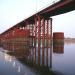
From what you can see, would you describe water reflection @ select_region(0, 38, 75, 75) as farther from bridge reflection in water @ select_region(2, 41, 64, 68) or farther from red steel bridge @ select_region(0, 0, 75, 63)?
red steel bridge @ select_region(0, 0, 75, 63)

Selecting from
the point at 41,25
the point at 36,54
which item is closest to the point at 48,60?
the point at 36,54

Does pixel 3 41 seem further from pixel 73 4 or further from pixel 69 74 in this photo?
pixel 69 74

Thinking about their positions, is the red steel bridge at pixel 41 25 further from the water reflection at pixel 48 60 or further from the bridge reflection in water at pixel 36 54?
the water reflection at pixel 48 60

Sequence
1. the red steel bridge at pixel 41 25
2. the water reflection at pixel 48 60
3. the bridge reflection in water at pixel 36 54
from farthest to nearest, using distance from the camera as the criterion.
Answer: the red steel bridge at pixel 41 25 → the bridge reflection in water at pixel 36 54 → the water reflection at pixel 48 60

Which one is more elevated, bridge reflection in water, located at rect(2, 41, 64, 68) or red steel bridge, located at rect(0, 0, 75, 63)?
red steel bridge, located at rect(0, 0, 75, 63)

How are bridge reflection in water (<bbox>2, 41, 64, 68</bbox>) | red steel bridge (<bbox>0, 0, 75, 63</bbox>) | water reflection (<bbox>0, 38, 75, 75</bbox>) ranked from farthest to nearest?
red steel bridge (<bbox>0, 0, 75, 63</bbox>) < bridge reflection in water (<bbox>2, 41, 64, 68</bbox>) < water reflection (<bbox>0, 38, 75, 75</bbox>)

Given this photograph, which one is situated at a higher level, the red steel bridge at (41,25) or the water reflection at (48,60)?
the red steel bridge at (41,25)

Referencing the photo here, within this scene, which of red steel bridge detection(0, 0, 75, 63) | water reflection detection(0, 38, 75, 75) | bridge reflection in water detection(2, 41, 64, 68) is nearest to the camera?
water reflection detection(0, 38, 75, 75)

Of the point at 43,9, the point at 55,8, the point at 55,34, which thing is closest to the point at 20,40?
the point at 55,34

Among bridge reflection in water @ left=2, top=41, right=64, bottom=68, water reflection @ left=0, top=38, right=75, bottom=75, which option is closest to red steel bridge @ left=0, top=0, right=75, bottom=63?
bridge reflection in water @ left=2, top=41, right=64, bottom=68

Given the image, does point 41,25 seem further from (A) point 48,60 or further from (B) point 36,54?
(A) point 48,60

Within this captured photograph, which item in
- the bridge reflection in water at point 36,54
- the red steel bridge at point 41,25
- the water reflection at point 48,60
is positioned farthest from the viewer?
the red steel bridge at point 41,25

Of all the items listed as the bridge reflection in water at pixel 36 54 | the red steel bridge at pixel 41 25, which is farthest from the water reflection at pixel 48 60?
the red steel bridge at pixel 41 25

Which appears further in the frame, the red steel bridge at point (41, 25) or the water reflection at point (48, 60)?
the red steel bridge at point (41, 25)
